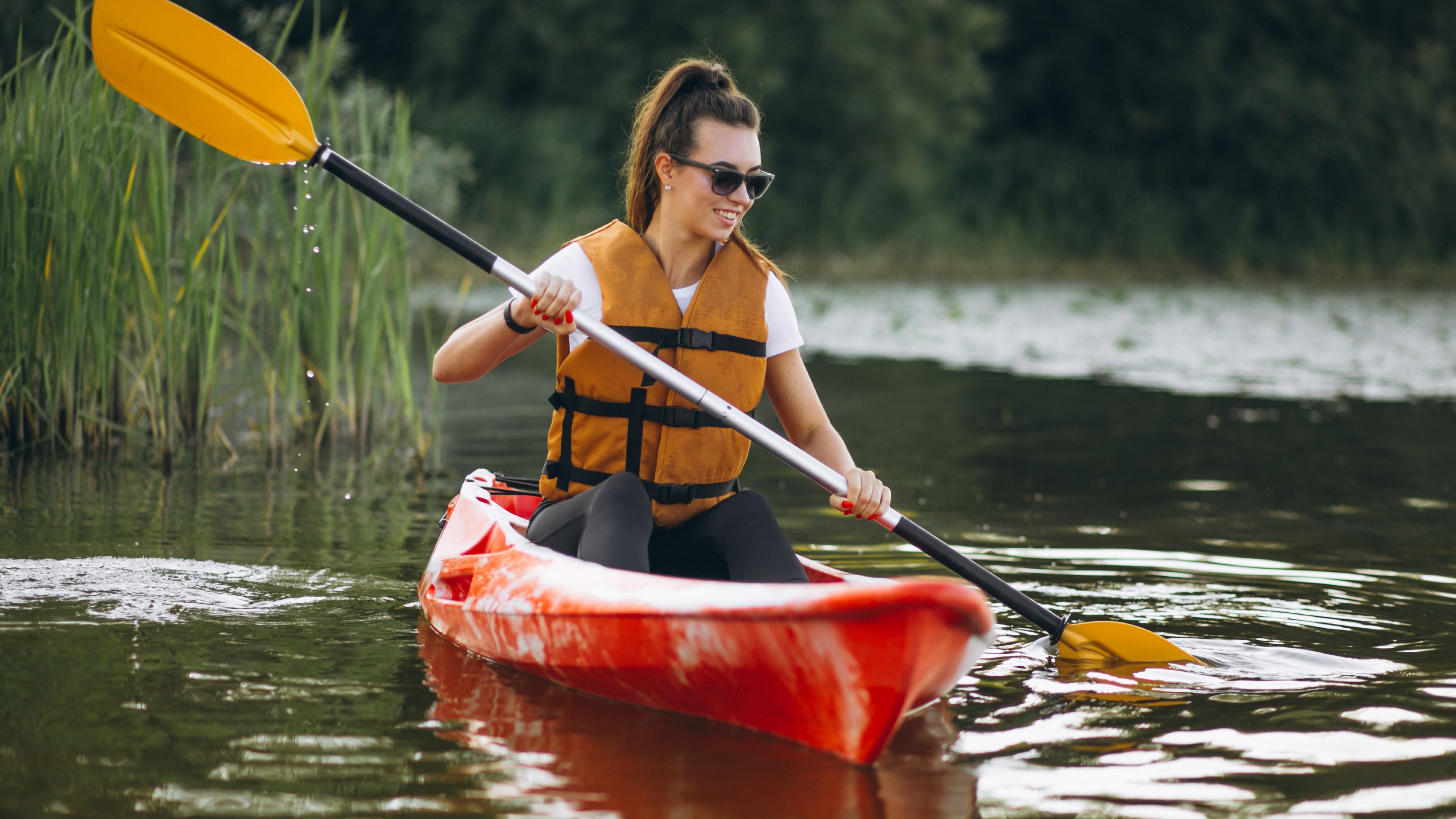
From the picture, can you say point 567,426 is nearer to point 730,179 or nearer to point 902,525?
point 730,179

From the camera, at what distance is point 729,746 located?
2.45m

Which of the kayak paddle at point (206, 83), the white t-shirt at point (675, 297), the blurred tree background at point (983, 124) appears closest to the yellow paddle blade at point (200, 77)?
the kayak paddle at point (206, 83)

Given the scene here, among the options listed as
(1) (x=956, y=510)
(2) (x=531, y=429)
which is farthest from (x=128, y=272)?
(1) (x=956, y=510)

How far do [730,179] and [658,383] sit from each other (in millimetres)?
416

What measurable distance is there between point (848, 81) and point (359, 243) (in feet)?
52.9

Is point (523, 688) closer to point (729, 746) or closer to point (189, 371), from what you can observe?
Result: point (729, 746)

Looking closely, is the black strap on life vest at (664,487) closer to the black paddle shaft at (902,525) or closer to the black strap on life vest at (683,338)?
the black strap on life vest at (683,338)

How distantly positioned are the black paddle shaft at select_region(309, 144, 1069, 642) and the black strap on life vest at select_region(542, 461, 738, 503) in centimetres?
37

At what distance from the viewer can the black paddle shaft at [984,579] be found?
10.2ft

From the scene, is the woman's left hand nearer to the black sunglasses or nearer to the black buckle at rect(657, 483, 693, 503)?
the black buckle at rect(657, 483, 693, 503)

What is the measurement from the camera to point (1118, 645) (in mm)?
3027

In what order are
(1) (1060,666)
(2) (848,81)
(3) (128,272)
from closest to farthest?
(1) (1060,666)
(3) (128,272)
(2) (848,81)

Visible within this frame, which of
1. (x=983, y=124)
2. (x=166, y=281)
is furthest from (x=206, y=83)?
(x=983, y=124)

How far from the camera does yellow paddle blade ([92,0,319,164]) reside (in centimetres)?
353
